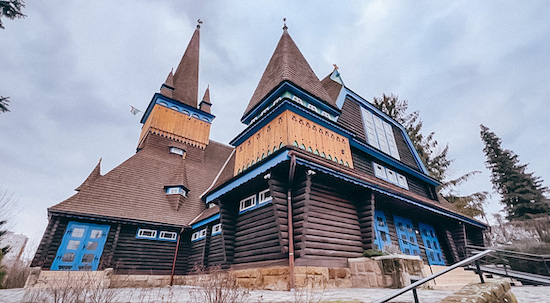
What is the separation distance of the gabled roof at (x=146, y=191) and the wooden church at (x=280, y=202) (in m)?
0.06

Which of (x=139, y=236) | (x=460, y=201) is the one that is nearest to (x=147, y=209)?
(x=139, y=236)

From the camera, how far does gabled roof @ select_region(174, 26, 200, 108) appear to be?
23.3 meters

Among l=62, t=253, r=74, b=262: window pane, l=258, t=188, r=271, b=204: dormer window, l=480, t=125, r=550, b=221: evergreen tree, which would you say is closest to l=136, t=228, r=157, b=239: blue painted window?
l=62, t=253, r=74, b=262: window pane

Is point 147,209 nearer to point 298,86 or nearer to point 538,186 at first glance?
point 298,86

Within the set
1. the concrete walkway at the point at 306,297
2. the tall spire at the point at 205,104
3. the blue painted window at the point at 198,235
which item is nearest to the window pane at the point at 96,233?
the blue painted window at the point at 198,235

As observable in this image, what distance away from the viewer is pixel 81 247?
1105 cm

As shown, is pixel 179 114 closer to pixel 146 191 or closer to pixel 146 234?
pixel 146 191

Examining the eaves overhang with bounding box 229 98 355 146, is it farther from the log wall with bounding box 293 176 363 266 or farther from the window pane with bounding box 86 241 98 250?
the window pane with bounding box 86 241 98 250

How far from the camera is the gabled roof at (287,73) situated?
9.98m

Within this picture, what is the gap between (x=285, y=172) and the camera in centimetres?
773

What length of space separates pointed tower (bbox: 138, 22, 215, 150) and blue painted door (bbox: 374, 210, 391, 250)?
16317mm

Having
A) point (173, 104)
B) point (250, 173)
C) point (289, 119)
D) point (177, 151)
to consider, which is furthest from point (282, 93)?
point (173, 104)

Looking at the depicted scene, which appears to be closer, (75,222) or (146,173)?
(75,222)

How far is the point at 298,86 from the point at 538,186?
27449mm
